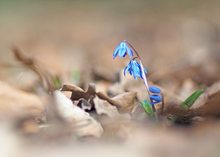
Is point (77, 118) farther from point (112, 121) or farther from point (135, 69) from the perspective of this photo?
point (135, 69)

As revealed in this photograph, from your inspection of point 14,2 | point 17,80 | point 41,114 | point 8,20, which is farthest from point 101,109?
point 14,2

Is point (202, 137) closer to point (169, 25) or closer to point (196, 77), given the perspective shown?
point (196, 77)

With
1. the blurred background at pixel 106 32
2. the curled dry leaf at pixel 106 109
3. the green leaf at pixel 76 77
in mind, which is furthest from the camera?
the blurred background at pixel 106 32

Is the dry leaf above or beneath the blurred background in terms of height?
beneath

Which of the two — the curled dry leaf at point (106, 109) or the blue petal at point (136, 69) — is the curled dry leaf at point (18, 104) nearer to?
the curled dry leaf at point (106, 109)

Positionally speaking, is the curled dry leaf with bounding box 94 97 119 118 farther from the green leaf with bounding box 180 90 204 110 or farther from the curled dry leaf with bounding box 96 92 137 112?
the green leaf with bounding box 180 90 204 110

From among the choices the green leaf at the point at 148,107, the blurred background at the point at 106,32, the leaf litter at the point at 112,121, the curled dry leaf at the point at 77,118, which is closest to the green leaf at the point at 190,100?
the leaf litter at the point at 112,121

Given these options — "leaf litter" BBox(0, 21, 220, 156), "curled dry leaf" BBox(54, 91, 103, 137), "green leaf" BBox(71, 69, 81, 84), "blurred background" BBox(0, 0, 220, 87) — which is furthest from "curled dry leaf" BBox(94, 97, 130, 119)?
"blurred background" BBox(0, 0, 220, 87)

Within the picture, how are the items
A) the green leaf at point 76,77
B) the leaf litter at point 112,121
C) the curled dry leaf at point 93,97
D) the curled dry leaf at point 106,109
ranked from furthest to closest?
the green leaf at point 76,77 → the curled dry leaf at point 93,97 → the curled dry leaf at point 106,109 → the leaf litter at point 112,121

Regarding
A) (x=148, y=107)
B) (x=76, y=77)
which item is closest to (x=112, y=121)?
(x=148, y=107)
